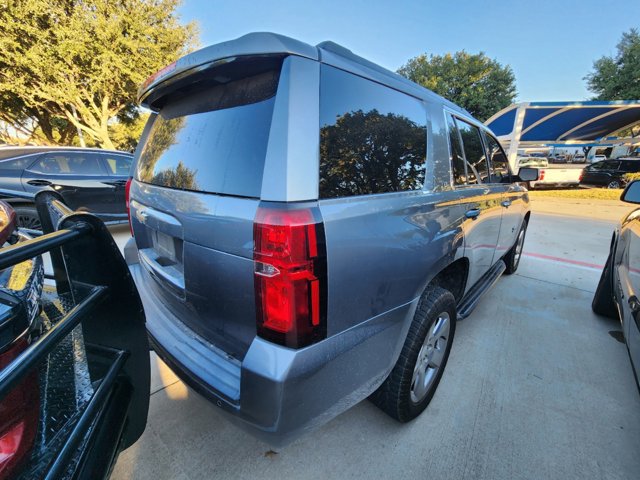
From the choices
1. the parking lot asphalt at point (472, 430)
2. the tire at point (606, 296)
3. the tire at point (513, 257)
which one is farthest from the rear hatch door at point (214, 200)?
the tire at point (513, 257)

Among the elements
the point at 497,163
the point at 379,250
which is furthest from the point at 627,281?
the point at 379,250

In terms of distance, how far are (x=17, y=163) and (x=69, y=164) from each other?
2.24 feet

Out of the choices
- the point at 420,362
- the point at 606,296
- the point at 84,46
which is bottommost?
the point at 606,296

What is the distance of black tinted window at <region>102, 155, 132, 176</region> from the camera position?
19.6 feet

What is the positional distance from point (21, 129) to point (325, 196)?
28681 mm

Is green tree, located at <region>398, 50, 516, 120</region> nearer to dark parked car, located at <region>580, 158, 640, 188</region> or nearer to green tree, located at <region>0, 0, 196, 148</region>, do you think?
dark parked car, located at <region>580, 158, 640, 188</region>

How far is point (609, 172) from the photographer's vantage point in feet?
50.2

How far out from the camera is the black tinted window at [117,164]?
19.6 feet

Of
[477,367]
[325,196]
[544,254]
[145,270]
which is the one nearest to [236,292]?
[325,196]

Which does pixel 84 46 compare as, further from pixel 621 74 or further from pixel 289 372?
pixel 621 74

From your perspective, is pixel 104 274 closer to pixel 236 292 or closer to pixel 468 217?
pixel 236 292

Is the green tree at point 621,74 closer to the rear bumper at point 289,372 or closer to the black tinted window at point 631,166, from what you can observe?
the black tinted window at point 631,166

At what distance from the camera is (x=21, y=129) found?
20.4 meters

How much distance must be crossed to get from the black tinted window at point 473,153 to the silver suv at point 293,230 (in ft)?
2.03
